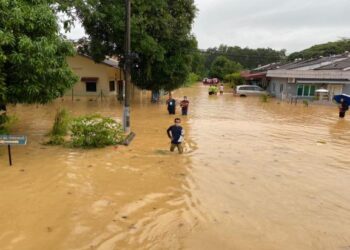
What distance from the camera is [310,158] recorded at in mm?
11359

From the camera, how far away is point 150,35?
89.0ft

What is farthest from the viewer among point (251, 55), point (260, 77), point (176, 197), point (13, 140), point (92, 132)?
point (251, 55)

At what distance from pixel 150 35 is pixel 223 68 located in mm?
58005

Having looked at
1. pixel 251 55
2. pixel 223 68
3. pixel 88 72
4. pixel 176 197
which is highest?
pixel 251 55

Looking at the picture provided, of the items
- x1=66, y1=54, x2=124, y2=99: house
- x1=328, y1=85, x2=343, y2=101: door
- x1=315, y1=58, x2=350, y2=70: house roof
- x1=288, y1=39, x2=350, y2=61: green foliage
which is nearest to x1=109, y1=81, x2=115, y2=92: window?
x1=66, y1=54, x2=124, y2=99: house

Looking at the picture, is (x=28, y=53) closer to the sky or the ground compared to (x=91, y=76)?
closer to the sky

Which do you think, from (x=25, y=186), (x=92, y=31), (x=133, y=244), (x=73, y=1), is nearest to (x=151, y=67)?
(x=92, y=31)

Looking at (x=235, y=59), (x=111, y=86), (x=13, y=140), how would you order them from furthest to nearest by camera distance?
(x=235, y=59), (x=111, y=86), (x=13, y=140)

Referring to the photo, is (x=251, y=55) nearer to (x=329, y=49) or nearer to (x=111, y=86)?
(x=329, y=49)

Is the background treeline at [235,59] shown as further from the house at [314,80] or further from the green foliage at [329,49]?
the house at [314,80]

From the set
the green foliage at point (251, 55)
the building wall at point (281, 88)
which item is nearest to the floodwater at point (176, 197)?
the building wall at point (281, 88)

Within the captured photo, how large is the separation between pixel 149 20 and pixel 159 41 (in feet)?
6.60

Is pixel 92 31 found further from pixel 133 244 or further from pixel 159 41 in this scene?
pixel 133 244

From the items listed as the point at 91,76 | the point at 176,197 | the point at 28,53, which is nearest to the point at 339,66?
the point at 91,76
